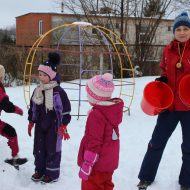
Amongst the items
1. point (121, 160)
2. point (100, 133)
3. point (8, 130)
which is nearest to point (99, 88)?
point (100, 133)

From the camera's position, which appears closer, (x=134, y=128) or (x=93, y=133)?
(x=93, y=133)

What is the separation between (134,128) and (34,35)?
2420 centimetres

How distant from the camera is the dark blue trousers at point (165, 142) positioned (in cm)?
345

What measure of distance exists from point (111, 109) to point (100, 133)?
193 mm

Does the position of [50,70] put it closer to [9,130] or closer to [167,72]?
[9,130]

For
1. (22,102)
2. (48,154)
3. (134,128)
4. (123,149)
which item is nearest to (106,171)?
(48,154)

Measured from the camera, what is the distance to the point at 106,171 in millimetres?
2820

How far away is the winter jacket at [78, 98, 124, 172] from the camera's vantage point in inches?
105

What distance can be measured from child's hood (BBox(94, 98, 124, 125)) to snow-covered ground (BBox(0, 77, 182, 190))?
122 cm

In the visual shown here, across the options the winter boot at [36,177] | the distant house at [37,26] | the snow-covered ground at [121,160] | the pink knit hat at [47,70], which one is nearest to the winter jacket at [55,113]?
the pink knit hat at [47,70]

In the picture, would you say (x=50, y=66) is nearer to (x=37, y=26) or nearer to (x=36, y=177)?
(x=36, y=177)

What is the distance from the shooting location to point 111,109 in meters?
2.70

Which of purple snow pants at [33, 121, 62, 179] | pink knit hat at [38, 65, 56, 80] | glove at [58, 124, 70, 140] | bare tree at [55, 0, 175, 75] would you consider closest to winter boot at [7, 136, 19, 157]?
purple snow pants at [33, 121, 62, 179]

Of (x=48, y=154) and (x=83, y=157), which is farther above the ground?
(x=83, y=157)
